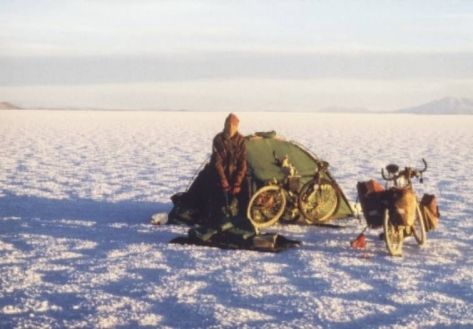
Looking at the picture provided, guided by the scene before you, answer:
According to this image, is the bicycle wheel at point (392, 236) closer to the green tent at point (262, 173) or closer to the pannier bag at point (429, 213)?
the pannier bag at point (429, 213)

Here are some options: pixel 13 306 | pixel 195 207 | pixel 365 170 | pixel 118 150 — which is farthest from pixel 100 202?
pixel 118 150

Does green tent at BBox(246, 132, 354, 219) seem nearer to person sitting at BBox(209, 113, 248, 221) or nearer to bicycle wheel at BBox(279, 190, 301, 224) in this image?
bicycle wheel at BBox(279, 190, 301, 224)

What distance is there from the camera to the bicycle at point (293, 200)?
8.51 meters

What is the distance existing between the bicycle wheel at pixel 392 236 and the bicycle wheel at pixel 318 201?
5.30 feet

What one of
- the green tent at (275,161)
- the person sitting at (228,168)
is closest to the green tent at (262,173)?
the green tent at (275,161)

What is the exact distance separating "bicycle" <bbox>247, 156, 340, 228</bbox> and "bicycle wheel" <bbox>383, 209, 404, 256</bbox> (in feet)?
5.31

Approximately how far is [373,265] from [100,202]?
5.51 metres

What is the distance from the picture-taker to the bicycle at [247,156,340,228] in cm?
851

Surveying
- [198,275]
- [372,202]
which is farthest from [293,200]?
[198,275]

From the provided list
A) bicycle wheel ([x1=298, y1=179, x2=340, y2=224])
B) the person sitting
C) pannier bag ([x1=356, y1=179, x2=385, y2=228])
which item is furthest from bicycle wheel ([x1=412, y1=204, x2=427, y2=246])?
the person sitting

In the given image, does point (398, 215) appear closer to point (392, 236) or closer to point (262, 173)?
point (392, 236)

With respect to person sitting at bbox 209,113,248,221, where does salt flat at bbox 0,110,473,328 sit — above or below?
below

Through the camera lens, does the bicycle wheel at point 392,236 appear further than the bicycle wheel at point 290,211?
No

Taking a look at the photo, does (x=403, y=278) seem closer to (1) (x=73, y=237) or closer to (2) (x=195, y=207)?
(2) (x=195, y=207)
